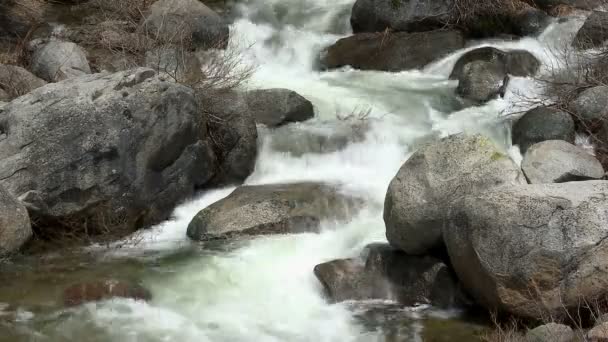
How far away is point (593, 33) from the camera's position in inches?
542

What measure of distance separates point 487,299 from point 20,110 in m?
5.63

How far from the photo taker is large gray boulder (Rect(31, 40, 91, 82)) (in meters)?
11.7

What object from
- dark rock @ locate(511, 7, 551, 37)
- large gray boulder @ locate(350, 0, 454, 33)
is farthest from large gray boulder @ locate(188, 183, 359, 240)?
dark rock @ locate(511, 7, 551, 37)

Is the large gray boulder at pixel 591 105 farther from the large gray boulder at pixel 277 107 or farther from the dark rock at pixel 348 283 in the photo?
the dark rock at pixel 348 283

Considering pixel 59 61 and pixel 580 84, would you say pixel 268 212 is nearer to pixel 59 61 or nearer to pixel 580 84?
pixel 59 61

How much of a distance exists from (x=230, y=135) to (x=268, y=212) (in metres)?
1.86

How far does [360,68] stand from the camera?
14406 millimetres

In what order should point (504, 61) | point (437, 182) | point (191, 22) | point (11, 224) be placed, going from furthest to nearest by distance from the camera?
1. point (191, 22)
2. point (504, 61)
3. point (11, 224)
4. point (437, 182)

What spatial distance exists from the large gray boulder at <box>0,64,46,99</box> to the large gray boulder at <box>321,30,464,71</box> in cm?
551

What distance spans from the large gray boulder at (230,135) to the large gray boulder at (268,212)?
877 mm

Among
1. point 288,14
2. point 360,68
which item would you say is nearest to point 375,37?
point 360,68

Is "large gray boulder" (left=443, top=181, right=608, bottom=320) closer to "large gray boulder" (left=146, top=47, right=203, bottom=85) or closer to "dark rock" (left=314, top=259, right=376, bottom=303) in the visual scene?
"dark rock" (left=314, top=259, right=376, bottom=303)

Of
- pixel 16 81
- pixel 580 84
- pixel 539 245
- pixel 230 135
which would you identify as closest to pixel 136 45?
pixel 16 81

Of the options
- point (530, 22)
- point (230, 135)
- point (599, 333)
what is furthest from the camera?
point (530, 22)
